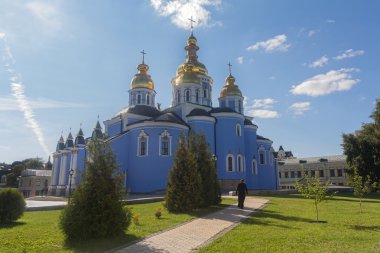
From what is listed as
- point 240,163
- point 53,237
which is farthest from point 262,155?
point 53,237

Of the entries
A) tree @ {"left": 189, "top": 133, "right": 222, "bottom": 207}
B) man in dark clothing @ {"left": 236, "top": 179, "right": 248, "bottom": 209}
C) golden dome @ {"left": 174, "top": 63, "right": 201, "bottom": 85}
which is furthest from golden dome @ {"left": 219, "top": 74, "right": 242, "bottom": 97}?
man in dark clothing @ {"left": 236, "top": 179, "right": 248, "bottom": 209}

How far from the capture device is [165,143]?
3003 cm

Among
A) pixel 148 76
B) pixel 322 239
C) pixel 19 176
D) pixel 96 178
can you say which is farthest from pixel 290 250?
pixel 19 176

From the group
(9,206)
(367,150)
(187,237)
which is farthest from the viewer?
(367,150)

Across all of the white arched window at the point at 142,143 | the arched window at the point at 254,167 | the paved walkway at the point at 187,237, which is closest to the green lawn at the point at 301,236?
the paved walkway at the point at 187,237

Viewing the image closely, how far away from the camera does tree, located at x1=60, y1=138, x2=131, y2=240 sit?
28.2 ft

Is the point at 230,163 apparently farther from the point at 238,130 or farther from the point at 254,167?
the point at 254,167

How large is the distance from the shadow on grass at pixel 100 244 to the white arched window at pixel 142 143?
68.8 ft

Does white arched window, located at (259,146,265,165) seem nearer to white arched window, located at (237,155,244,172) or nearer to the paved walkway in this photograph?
white arched window, located at (237,155,244,172)

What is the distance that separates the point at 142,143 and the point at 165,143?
7.18ft

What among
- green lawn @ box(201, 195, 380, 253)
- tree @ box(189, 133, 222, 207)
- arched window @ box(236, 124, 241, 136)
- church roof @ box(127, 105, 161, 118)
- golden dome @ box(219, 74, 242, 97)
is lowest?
green lawn @ box(201, 195, 380, 253)

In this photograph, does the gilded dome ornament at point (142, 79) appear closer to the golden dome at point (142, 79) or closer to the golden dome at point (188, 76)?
the golden dome at point (142, 79)

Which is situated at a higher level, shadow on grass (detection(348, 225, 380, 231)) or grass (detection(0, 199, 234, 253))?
shadow on grass (detection(348, 225, 380, 231))

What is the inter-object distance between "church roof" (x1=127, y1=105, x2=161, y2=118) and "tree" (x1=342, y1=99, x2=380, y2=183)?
68.8 feet
